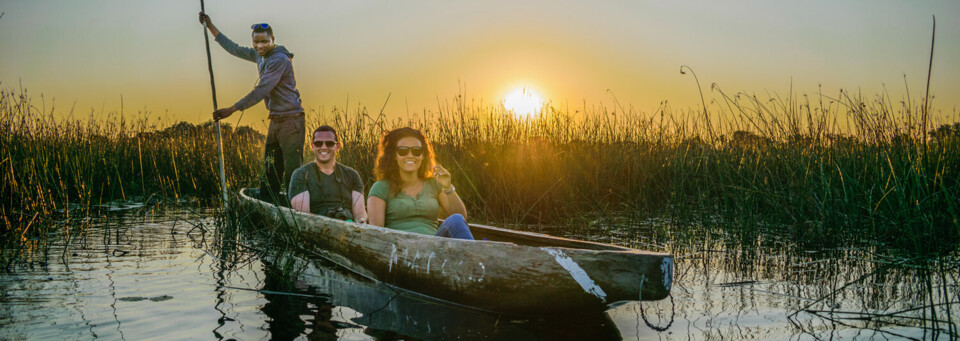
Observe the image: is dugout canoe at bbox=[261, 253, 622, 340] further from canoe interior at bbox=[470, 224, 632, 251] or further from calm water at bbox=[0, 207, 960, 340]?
canoe interior at bbox=[470, 224, 632, 251]

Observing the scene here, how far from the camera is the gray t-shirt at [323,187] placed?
5.38m

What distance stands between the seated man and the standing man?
1199mm

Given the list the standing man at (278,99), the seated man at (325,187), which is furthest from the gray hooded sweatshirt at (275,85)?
the seated man at (325,187)

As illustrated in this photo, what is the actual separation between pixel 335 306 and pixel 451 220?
89 cm

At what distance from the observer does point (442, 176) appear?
14.8ft

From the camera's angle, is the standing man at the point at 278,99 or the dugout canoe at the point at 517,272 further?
the standing man at the point at 278,99

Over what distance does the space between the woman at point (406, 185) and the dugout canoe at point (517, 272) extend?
351 mm

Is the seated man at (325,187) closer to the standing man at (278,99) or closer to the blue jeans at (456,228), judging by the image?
the standing man at (278,99)

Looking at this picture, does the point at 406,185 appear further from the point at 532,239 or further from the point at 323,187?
the point at 323,187

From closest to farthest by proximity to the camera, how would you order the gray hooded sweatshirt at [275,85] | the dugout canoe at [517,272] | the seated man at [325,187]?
1. the dugout canoe at [517,272]
2. the seated man at [325,187]
3. the gray hooded sweatshirt at [275,85]

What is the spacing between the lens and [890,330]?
2951 millimetres

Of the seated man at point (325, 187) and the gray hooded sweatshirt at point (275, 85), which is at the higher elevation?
the gray hooded sweatshirt at point (275, 85)

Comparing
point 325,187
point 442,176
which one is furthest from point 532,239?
point 325,187

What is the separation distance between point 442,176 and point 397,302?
3.56ft
